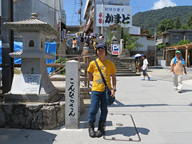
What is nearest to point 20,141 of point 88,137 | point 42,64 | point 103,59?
point 88,137

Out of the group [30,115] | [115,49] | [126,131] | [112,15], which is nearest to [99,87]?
[126,131]

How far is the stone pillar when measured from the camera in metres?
3.47

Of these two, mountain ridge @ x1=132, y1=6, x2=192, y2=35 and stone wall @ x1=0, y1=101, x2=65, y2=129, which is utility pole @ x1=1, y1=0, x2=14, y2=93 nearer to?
stone wall @ x1=0, y1=101, x2=65, y2=129

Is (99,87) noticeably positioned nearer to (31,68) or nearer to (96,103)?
(96,103)

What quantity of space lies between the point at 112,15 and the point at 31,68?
23822 millimetres

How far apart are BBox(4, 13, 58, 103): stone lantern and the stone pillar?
663 millimetres

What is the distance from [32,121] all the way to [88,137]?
1307mm

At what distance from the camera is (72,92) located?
348 cm

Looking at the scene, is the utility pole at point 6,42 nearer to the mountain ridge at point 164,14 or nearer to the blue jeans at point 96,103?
the blue jeans at point 96,103

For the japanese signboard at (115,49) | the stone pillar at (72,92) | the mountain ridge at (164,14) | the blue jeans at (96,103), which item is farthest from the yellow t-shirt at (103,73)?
the mountain ridge at (164,14)

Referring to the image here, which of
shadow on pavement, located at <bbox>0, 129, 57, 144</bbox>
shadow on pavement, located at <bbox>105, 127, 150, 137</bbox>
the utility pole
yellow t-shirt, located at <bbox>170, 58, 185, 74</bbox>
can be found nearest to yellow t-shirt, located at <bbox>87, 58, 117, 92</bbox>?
shadow on pavement, located at <bbox>105, 127, 150, 137</bbox>

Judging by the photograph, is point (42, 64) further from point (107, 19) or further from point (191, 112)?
point (107, 19)

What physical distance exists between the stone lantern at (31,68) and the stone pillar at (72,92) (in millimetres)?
663

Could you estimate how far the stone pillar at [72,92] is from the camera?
11.4 feet
